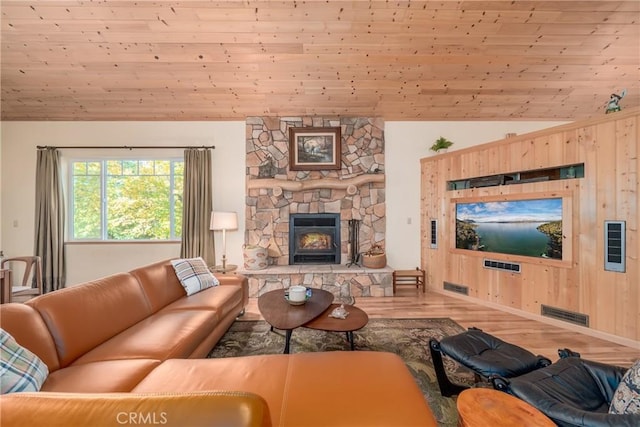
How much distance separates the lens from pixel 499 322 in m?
3.11

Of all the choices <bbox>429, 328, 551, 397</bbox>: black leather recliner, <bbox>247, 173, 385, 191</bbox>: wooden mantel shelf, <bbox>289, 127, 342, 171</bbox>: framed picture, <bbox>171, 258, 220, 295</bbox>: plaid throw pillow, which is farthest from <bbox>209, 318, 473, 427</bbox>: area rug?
<bbox>289, 127, 342, 171</bbox>: framed picture

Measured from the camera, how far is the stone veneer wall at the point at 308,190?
14.8 ft

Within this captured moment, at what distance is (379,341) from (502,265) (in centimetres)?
223

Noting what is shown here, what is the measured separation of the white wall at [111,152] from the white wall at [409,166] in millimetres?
2687

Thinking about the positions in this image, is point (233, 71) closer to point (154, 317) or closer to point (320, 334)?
point (154, 317)

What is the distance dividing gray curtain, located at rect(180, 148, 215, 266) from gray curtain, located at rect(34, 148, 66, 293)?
6.66 ft

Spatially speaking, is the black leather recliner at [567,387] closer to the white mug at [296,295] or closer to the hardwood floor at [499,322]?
the hardwood floor at [499,322]

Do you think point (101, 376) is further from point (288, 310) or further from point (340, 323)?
point (340, 323)

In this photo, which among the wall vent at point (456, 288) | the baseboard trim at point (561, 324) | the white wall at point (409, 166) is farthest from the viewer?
the white wall at point (409, 166)

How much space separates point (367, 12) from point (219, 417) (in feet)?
11.7

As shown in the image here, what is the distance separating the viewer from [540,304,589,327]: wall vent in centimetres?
286

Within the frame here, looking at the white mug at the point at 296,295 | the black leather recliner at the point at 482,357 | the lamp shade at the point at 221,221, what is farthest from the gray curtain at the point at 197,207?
the black leather recliner at the point at 482,357

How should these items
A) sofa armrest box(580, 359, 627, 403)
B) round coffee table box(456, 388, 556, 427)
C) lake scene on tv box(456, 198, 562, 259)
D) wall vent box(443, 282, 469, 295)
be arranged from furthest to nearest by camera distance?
wall vent box(443, 282, 469, 295) → lake scene on tv box(456, 198, 562, 259) → sofa armrest box(580, 359, 627, 403) → round coffee table box(456, 388, 556, 427)

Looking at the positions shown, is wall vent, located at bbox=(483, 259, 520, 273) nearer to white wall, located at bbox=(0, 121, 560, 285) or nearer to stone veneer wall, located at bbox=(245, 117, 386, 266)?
white wall, located at bbox=(0, 121, 560, 285)
